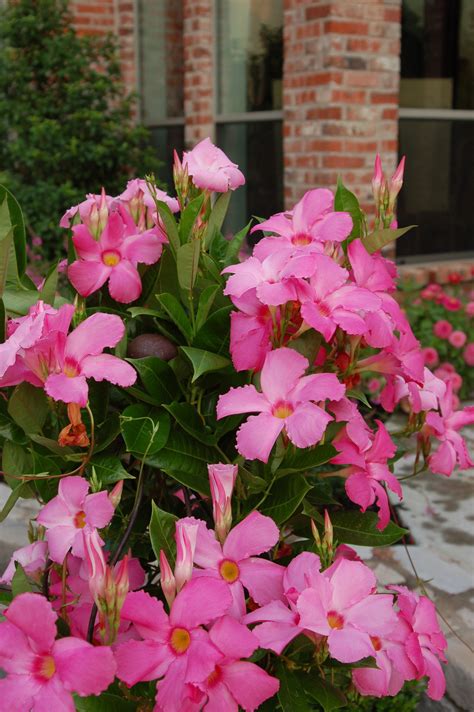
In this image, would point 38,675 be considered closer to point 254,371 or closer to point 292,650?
point 292,650

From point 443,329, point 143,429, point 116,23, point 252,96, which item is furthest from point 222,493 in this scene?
point 116,23

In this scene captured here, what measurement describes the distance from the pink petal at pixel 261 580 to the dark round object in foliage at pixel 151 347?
0.30m

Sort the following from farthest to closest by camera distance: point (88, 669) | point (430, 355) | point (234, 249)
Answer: point (430, 355), point (234, 249), point (88, 669)

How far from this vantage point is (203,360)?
43.1 inches

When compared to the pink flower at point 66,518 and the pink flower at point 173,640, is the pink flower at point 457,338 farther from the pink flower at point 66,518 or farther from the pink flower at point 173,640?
the pink flower at point 173,640

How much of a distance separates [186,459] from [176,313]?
19 centimetres

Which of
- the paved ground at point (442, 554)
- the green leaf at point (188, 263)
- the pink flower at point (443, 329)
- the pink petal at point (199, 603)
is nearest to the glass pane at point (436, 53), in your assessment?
the pink flower at point (443, 329)

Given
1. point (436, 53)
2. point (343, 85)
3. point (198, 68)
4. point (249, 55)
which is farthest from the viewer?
point (198, 68)

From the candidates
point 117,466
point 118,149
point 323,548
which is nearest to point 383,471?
point 323,548

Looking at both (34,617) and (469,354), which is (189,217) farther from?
(469,354)

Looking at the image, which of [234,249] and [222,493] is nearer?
[222,493]

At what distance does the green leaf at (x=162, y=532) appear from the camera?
1.01 metres

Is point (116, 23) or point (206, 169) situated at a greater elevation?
point (116, 23)

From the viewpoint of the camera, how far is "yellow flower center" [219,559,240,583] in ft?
3.33
